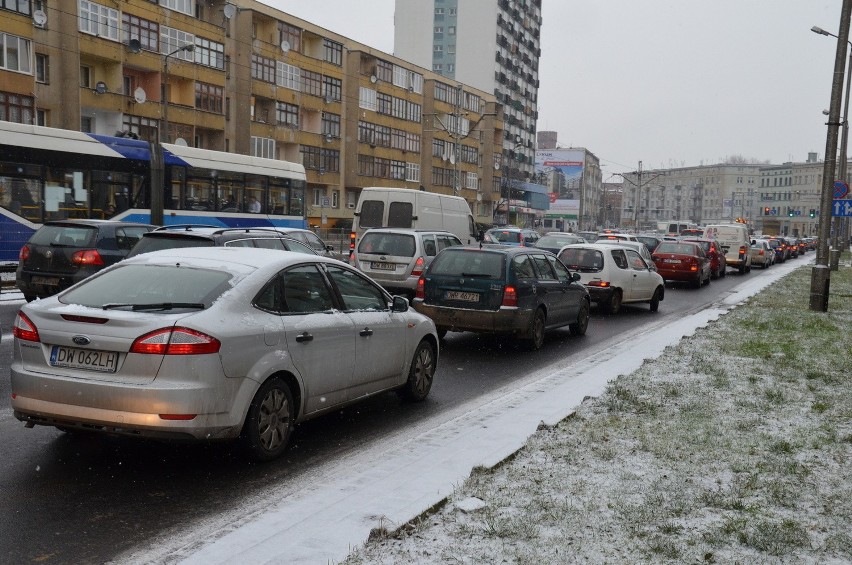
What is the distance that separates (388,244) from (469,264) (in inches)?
228

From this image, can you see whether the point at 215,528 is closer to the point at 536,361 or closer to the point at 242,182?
the point at 536,361

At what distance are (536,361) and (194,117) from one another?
42.2 metres

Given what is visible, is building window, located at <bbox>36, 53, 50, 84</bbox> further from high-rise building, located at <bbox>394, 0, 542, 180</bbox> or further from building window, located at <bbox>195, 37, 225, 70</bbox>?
high-rise building, located at <bbox>394, 0, 542, 180</bbox>

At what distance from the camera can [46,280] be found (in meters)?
14.6

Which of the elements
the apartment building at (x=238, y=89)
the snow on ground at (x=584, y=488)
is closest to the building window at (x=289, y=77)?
the apartment building at (x=238, y=89)

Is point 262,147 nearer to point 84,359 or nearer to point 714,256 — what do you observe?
point 714,256

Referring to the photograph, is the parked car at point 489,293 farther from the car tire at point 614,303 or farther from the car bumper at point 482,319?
the car tire at point 614,303

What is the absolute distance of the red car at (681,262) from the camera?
90.6 feet

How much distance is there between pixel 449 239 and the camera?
18.9 meters

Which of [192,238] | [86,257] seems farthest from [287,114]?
[192,238]

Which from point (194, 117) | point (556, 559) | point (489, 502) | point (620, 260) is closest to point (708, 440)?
point (489, 502)

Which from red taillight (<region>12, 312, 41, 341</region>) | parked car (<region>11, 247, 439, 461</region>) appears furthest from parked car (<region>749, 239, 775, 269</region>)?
red taillight (<region>12, 312, 41, 341</region>)

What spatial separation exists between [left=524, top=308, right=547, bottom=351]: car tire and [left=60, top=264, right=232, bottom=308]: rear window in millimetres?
7029

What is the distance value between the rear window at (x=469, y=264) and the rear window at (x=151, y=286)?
6524 millimetres
